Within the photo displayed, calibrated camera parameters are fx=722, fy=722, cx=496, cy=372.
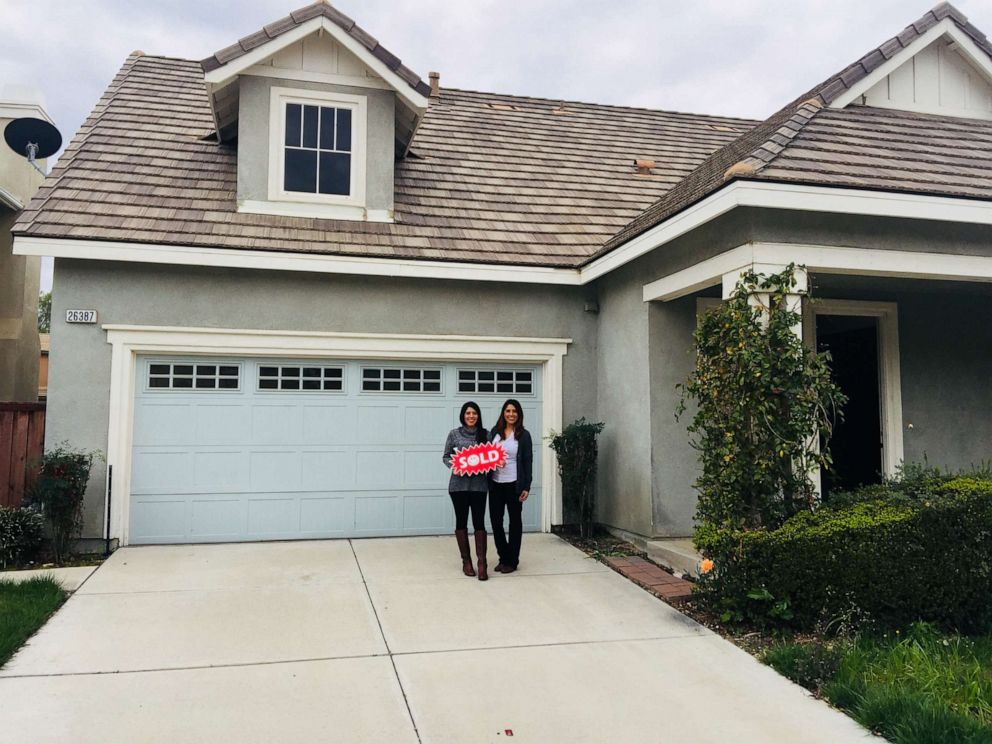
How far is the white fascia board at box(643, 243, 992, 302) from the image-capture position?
595 centimetres

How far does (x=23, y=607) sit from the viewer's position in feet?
17.5

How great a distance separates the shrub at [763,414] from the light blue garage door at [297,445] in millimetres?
3449

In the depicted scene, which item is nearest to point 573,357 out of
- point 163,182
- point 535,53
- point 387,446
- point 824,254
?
point 387,446

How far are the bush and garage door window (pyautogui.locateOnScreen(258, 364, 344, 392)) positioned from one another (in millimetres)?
2491

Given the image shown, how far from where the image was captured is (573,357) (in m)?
8.84

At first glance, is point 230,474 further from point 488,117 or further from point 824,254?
point 488,117

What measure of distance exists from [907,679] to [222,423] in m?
6.74

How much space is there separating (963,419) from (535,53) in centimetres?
1903

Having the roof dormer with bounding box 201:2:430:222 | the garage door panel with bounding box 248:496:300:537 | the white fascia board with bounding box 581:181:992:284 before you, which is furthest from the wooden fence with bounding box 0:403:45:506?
the white fascia board with bounding box 581:181:992:284

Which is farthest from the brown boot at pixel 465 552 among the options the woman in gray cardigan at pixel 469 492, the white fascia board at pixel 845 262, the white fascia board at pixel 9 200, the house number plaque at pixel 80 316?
the white fascia board at pixel 9 200

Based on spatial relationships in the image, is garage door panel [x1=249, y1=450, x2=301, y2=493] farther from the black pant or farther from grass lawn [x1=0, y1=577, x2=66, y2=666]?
the black pant

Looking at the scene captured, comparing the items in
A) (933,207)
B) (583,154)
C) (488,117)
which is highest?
(488,117)

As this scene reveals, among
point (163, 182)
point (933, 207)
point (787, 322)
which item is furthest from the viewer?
point (163, 182)

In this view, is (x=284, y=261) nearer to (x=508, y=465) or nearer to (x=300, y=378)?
(x=300, y=378)
